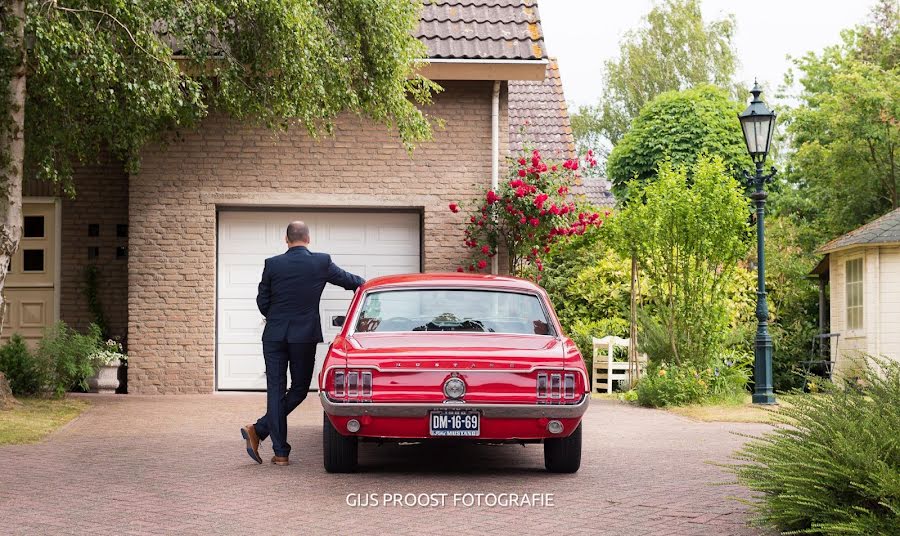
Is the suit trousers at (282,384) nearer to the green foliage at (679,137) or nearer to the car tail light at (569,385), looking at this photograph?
the car tail light at (569,385)

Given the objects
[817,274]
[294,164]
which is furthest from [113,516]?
[817,274]

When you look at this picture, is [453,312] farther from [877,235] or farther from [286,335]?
[877,235]

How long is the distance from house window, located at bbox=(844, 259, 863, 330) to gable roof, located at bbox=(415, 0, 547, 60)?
34.3 feet

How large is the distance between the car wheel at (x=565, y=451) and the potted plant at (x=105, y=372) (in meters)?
9.61

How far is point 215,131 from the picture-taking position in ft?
56.9

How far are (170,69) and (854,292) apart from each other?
16.9 m

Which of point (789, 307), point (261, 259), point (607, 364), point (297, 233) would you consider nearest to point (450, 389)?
point (297, 233)

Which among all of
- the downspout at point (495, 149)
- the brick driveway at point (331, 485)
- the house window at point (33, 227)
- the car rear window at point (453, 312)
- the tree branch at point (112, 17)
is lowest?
the brick driveway at point (331, 485)

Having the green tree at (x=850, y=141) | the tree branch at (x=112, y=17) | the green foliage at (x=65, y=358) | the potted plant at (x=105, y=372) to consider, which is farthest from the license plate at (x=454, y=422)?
the green tree at (x=850, y=141)

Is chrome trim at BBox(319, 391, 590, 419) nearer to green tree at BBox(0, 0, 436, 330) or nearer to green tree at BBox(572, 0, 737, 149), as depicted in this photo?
green tree at BBox(0, 0, 436, 330)

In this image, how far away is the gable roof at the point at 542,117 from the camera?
2461 cm

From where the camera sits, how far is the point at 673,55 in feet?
166

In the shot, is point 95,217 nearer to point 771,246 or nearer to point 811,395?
point 811,395

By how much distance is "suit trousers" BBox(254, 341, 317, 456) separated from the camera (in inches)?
383
